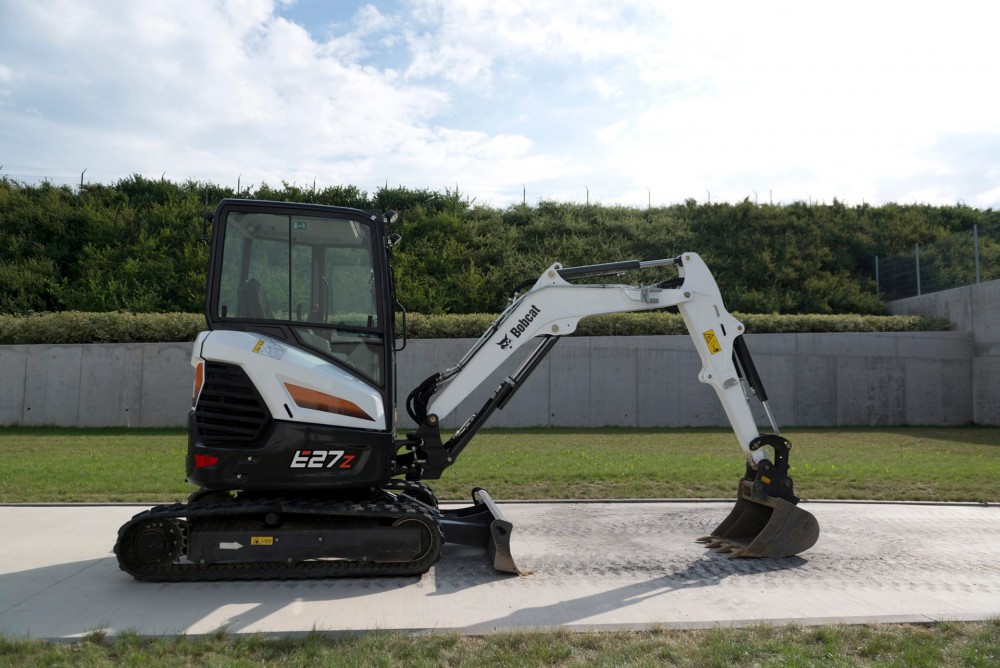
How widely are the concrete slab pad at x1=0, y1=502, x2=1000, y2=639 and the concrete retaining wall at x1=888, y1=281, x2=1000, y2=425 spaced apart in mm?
11785

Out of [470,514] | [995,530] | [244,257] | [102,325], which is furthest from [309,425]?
[102,325]

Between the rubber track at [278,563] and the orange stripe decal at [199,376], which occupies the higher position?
the orange stripe decal at [199,376]

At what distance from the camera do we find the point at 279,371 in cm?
536

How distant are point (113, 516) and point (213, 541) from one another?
10.7ft

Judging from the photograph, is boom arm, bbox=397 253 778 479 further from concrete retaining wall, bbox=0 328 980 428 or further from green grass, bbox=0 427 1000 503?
concrete retaining wall, bbox=0 328 980 428

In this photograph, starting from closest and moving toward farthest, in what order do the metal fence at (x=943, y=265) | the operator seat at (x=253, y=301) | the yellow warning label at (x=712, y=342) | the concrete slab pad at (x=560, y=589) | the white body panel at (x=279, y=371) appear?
the concrete slab pad at (x=560, y=589) → the white body panel at (x=279, y=371) → the operator seat at (x=253, y=301) → the yellow warning label at (x=712, y=342) → the metal fence at (x=943, y=265)

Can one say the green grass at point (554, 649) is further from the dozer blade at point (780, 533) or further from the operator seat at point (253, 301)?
the operator seat at point (253, 301)

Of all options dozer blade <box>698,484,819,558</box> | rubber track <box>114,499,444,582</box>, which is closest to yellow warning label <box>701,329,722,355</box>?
dozer blade <box>698,484,819,558</box>

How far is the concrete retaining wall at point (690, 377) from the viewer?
17531 mm

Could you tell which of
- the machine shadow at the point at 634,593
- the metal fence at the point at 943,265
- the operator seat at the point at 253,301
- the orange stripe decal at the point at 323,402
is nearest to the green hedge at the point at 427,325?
the metal fence at the point at 943,265

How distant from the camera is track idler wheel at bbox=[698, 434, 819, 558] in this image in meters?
6.16

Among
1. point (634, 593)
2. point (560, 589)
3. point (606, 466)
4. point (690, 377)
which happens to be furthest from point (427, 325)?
point (634, 593)

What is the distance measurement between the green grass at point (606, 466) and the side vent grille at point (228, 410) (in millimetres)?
3985

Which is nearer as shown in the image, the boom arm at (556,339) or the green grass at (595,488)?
the green grass at (595,488)
